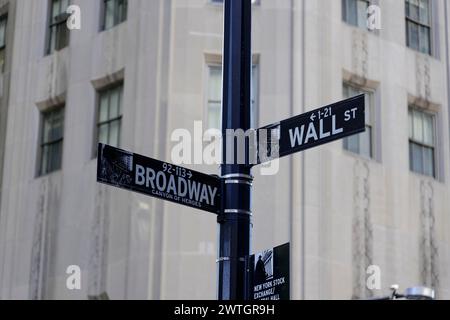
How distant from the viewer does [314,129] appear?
340 inches

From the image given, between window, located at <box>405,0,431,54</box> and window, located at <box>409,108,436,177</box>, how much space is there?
4.50 feet

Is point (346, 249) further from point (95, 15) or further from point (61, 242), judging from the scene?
point (95, 15)

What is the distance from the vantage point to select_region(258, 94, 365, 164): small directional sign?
27.9 feet

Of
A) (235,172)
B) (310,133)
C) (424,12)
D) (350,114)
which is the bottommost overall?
(235,172)

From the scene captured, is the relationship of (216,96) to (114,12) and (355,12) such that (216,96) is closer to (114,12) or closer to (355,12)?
(114,12)

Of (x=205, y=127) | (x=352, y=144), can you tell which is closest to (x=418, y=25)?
(x=352, y=144)

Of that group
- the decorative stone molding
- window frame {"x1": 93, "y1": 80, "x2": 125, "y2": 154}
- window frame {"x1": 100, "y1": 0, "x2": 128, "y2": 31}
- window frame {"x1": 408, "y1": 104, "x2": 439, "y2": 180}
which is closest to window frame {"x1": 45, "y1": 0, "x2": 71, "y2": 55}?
window frame {"x1": 100, "y1": 0, "x2": 128, "y2": 31}

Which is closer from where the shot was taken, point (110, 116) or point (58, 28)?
point (110, 116)

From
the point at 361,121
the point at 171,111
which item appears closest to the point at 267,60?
the point at 171,111

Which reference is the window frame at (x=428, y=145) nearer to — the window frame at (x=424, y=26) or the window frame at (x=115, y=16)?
the window frame at (x=424, y=26)

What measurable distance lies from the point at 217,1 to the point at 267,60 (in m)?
1.55

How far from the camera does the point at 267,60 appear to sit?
61.8 feet

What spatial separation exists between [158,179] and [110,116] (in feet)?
37.1

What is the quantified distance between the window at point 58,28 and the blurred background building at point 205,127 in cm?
5
